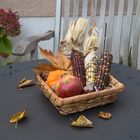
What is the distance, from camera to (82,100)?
1.03m

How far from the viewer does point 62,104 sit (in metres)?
1.00

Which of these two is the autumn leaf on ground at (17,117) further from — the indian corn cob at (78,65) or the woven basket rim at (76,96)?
the indian corn cob at (78,65)

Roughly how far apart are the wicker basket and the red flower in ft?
2.82

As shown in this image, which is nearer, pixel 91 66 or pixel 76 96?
pixel 76 96

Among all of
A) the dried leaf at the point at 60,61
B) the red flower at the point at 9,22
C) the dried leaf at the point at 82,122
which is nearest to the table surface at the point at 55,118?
the dried leaf at the point at 82,122

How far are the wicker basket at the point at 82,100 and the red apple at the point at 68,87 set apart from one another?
0.07 feet

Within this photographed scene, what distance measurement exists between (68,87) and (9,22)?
988 mm

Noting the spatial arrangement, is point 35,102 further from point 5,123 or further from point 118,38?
point 118,38

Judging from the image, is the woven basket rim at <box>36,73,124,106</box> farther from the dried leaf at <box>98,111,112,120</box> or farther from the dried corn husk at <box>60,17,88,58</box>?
the dried corn husk at <box>60,17,88,58</box>

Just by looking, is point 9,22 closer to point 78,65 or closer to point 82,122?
point 78,65

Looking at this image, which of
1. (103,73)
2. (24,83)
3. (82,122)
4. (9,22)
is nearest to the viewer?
(82,122)

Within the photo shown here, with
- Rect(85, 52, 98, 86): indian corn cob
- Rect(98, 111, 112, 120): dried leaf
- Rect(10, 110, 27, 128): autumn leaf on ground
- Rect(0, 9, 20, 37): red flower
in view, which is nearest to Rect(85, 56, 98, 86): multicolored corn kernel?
Rect(85, 52, 98, 86): indian corn cob

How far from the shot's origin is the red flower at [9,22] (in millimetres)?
1883

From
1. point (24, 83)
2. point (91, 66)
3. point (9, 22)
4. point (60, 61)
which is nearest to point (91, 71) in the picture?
point (91, 66)
